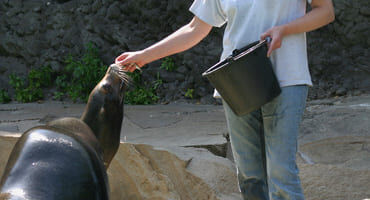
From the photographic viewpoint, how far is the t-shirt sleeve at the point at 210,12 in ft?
7.22

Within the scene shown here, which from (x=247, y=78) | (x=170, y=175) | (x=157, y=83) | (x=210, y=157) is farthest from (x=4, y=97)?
(x=247, y=78)

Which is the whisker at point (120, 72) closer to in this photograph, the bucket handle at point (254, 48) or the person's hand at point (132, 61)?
the person's hand at point (132, 61)

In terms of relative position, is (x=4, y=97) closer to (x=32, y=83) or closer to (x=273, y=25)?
(x=32, y=83)

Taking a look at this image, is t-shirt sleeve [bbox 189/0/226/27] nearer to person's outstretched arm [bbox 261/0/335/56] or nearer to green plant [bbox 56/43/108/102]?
person's outstretched arm [bbox 261/0/335/56]

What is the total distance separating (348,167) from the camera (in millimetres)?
3490

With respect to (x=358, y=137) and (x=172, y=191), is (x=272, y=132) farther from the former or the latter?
(x=358, y=137)

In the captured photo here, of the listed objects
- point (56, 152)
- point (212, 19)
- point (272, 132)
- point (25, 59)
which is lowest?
point (25, 59)

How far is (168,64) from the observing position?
7406 mm

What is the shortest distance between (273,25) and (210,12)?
37 cm

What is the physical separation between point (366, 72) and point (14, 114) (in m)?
5.23

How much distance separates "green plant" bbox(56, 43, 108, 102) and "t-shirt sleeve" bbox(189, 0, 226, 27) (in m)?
5.14

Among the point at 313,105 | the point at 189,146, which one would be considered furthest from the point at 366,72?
the point at 189,146

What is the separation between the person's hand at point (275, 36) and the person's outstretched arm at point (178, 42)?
453mm

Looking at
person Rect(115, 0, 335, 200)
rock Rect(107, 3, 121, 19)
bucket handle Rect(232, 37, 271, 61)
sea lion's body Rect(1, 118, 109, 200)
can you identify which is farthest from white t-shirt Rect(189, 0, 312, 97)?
rock Rect(107, 3, 121, 19)
